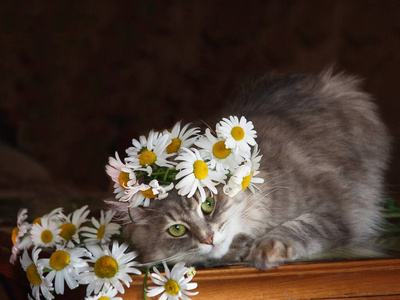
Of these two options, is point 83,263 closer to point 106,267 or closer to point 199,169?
point 106,267

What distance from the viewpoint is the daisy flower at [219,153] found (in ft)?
4.34

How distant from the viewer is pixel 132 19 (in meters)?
3.13

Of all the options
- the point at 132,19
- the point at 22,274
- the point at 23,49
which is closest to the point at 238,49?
the point at 132,19

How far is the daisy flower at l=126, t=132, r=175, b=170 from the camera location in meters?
1.32

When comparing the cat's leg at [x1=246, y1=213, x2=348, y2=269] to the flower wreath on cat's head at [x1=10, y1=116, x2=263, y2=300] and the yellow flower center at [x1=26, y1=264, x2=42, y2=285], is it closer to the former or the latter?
the flower wreath on cat's head at [x1=10, y1=116, x2=263, y2=300]

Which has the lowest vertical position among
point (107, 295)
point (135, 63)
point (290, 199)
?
point (107, 295)

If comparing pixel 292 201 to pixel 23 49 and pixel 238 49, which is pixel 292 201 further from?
Result: pixel 23 49

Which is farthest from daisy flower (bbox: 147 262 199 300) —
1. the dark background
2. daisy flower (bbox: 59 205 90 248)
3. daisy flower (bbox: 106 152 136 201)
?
the dark background

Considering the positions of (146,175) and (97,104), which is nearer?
(146,175)

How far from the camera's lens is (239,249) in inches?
56.3

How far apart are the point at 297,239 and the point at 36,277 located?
66 centimetres

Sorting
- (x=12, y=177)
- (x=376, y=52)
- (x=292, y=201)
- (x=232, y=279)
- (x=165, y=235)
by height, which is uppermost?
(x=376, y=52)

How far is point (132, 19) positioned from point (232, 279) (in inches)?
84.5

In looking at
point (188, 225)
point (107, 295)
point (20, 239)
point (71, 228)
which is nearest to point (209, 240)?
point (188, 225)
